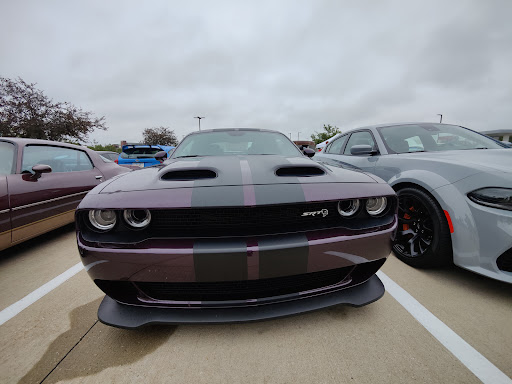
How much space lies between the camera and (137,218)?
123 cm

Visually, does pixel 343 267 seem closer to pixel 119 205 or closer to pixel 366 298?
pixel 366 298

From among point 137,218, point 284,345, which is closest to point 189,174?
point 137,218

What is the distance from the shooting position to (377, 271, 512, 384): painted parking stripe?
3.56ft

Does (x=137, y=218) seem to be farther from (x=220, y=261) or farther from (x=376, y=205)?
(x=376, y=205)

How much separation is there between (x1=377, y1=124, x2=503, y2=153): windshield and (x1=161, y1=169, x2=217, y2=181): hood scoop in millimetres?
2307

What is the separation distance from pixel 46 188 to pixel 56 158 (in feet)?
2.03

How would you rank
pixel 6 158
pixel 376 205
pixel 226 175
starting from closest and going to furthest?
pixel 226 175 < pixel 376 205 < pixel 6 158

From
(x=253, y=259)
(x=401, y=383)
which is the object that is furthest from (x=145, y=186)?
(x=401, y=383)

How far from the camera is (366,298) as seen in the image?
51.6 inches

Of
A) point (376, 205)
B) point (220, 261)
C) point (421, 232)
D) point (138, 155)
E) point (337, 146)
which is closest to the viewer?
point (220, 261)

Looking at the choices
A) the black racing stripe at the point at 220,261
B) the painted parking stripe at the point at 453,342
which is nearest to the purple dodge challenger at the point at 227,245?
the black racing stripe at the point at 220,261

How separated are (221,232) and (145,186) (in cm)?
47

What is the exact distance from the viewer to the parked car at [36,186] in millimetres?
2227

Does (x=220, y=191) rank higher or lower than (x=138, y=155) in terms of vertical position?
lower
